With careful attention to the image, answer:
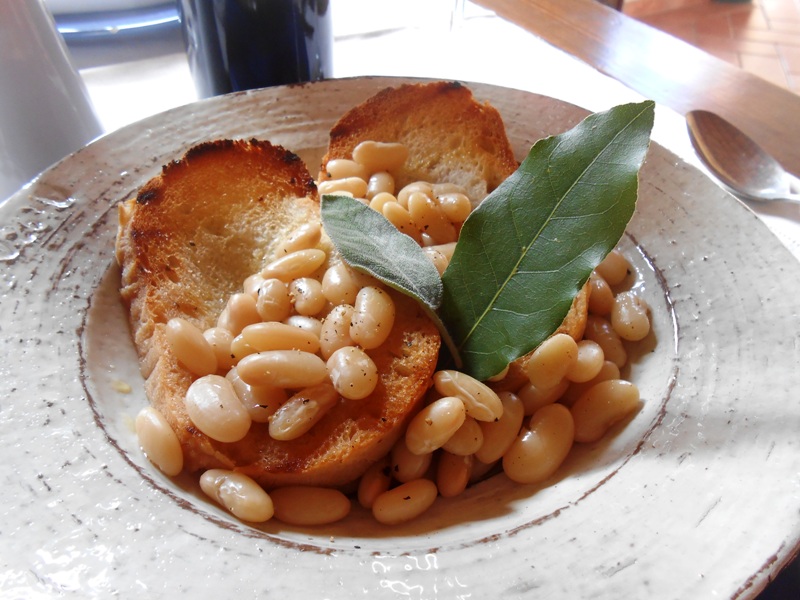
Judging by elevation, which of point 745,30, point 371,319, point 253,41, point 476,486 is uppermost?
point 253,41

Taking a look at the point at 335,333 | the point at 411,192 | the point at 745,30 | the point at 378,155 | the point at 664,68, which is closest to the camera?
the point at 335,333

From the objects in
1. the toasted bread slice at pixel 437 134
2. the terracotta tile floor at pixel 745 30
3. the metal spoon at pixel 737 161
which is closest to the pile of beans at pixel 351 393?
the toasted bread slice at pixel 437 134

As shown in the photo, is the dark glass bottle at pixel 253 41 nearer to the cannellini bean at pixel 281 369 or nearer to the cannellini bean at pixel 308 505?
the cannellini bean at pixel 281 369

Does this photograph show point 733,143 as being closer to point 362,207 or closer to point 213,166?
point 362,207

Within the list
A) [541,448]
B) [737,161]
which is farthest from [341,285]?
[737,161]

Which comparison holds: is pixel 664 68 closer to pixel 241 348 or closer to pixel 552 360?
pixel 552 360

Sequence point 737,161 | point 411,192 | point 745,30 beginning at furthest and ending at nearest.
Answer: point 745,30
point 737,161
point 411,192
